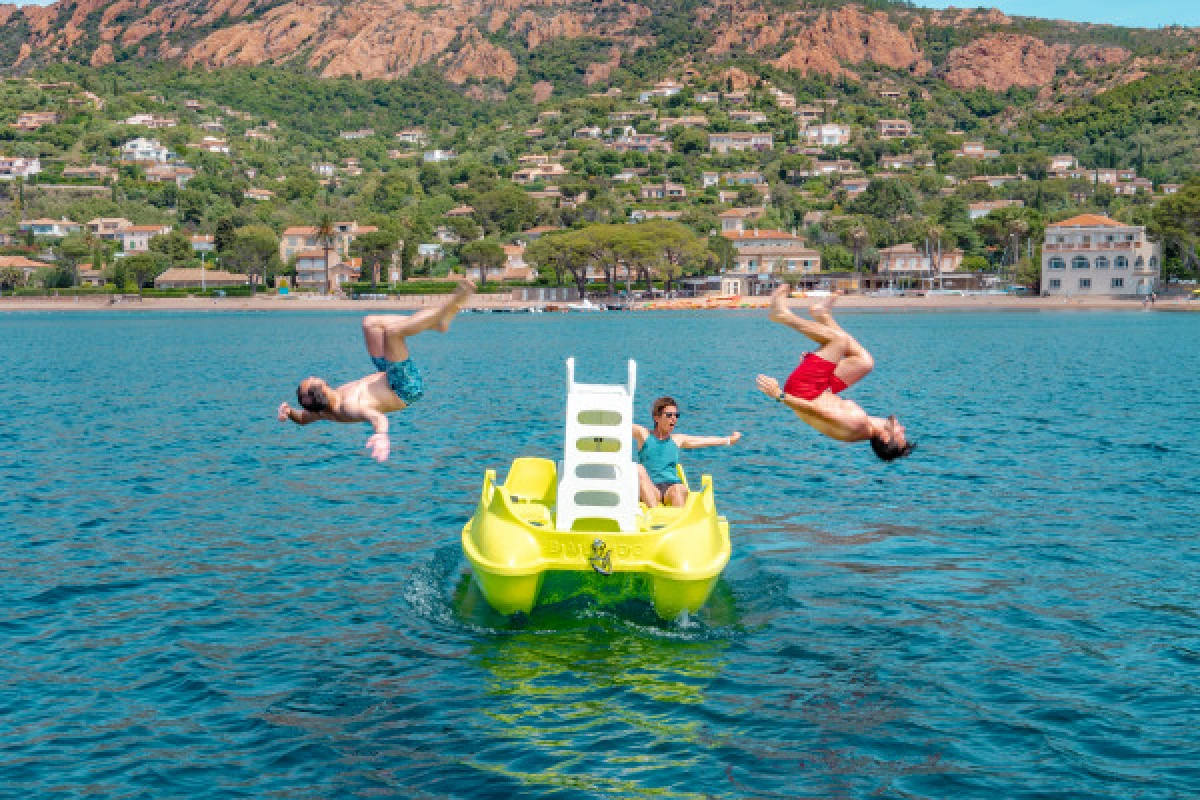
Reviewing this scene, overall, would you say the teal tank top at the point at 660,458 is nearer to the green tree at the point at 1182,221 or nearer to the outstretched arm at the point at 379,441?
the outstretched arm at the point at 379,441

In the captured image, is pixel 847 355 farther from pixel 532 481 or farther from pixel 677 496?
pixel 532 481

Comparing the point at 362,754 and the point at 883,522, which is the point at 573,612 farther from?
the point at 883,522

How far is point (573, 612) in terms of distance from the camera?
622 inches

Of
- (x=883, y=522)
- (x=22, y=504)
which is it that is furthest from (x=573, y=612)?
(x=22, y=504)

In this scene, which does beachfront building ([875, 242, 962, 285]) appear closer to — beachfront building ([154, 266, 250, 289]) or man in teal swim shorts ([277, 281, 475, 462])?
beachfront building ([154, 266, 250, 289])

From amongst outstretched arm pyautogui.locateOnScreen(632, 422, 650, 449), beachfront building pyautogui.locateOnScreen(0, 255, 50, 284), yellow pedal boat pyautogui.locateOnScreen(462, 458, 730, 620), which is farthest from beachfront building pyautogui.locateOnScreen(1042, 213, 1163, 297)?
beachfront building pyautogui.locateOnScreen(0, 255, 50, 284)

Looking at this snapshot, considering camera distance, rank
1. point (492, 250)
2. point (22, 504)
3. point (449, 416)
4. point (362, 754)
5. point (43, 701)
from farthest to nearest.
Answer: point (492, 250)
point (449, 416)
point (22, 504)
point (43, 701)
point (362, 754)

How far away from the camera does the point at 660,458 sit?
17484mm

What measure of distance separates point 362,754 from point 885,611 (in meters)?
7.87

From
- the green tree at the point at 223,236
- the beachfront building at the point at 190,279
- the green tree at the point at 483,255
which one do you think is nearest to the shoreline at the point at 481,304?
the beachfront building at the point at 190,279

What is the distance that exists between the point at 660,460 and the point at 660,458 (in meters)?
0.03

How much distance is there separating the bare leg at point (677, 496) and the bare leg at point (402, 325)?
19.5 feet

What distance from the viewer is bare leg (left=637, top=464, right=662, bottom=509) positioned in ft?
55.5

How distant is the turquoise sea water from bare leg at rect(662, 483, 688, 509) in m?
1.53
